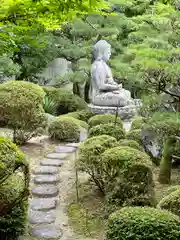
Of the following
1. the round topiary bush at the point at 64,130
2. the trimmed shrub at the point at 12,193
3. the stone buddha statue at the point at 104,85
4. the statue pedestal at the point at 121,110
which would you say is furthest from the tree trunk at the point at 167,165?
the stone buddha statue at the point at 104,85

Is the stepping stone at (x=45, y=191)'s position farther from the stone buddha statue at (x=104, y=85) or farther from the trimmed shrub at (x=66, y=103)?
the trimmed shrub at (x=66, y=103)

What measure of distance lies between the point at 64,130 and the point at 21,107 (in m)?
1.33

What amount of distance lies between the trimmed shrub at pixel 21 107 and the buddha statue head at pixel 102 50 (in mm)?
3859

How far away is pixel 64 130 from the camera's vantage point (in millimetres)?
8938

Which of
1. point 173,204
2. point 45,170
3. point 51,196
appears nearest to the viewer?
point 173,204

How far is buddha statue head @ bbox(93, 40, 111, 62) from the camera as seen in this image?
37.7 ft

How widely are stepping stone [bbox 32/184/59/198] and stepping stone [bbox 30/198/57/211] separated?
0.11 metres

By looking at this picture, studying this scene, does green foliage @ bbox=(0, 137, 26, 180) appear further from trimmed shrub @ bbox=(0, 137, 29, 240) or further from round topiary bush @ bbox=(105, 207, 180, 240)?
round topiary bush @ bbox=(105, 207, 180, 240)

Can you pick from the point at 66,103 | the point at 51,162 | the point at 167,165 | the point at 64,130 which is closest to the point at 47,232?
the point at 51,162

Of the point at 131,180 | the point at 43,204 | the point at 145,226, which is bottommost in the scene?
the point at 43,204

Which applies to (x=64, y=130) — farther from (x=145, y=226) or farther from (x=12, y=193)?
(x=145, y=226)

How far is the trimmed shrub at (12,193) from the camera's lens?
13.5 ft

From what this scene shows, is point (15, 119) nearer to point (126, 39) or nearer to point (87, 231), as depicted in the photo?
point (87, 231)

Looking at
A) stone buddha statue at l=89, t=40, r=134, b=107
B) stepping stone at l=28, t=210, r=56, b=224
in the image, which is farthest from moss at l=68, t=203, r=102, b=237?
stone buddha statue at l=89, t=40, r=134, b=107
